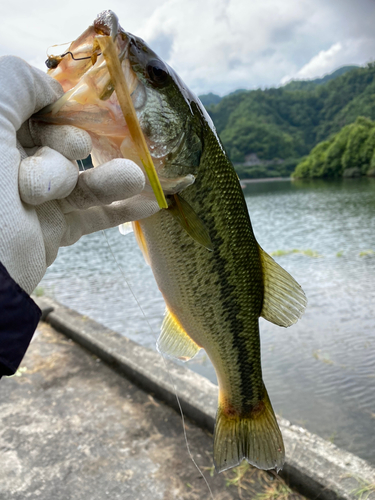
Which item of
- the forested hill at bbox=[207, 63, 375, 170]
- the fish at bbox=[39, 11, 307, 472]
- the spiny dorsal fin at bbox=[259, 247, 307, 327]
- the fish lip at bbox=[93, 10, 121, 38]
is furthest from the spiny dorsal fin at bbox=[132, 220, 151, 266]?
the forested hill at bbox=[207, 63, 375, 170]

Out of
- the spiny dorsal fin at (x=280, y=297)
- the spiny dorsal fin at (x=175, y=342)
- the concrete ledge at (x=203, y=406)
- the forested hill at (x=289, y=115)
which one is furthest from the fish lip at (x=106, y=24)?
the forested hill at (x=289, y=115)

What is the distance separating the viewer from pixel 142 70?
1.42 metres

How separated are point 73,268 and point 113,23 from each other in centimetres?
1203

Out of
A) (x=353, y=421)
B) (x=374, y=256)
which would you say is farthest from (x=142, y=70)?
(x=374, y=256)

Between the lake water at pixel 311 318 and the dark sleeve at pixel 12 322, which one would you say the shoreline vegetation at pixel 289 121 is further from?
the dark sleeve at pixel 12 322

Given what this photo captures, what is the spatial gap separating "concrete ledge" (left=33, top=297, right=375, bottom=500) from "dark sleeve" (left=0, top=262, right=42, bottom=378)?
3.86 ft

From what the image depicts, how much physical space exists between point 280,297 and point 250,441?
0.77 metres

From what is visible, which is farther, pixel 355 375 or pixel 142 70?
pixel 355 375

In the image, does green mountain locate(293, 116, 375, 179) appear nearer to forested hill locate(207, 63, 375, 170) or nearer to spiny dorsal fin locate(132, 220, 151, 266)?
forested hill locate(207, 63, 375, 170)

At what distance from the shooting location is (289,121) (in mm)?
87438

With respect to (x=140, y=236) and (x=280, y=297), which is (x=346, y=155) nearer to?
(x=280, y=297)

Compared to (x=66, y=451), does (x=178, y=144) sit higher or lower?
higher

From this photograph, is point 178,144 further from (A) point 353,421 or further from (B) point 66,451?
(A) point 353,421

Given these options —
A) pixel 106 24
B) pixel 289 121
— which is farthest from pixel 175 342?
pixel 289 121
